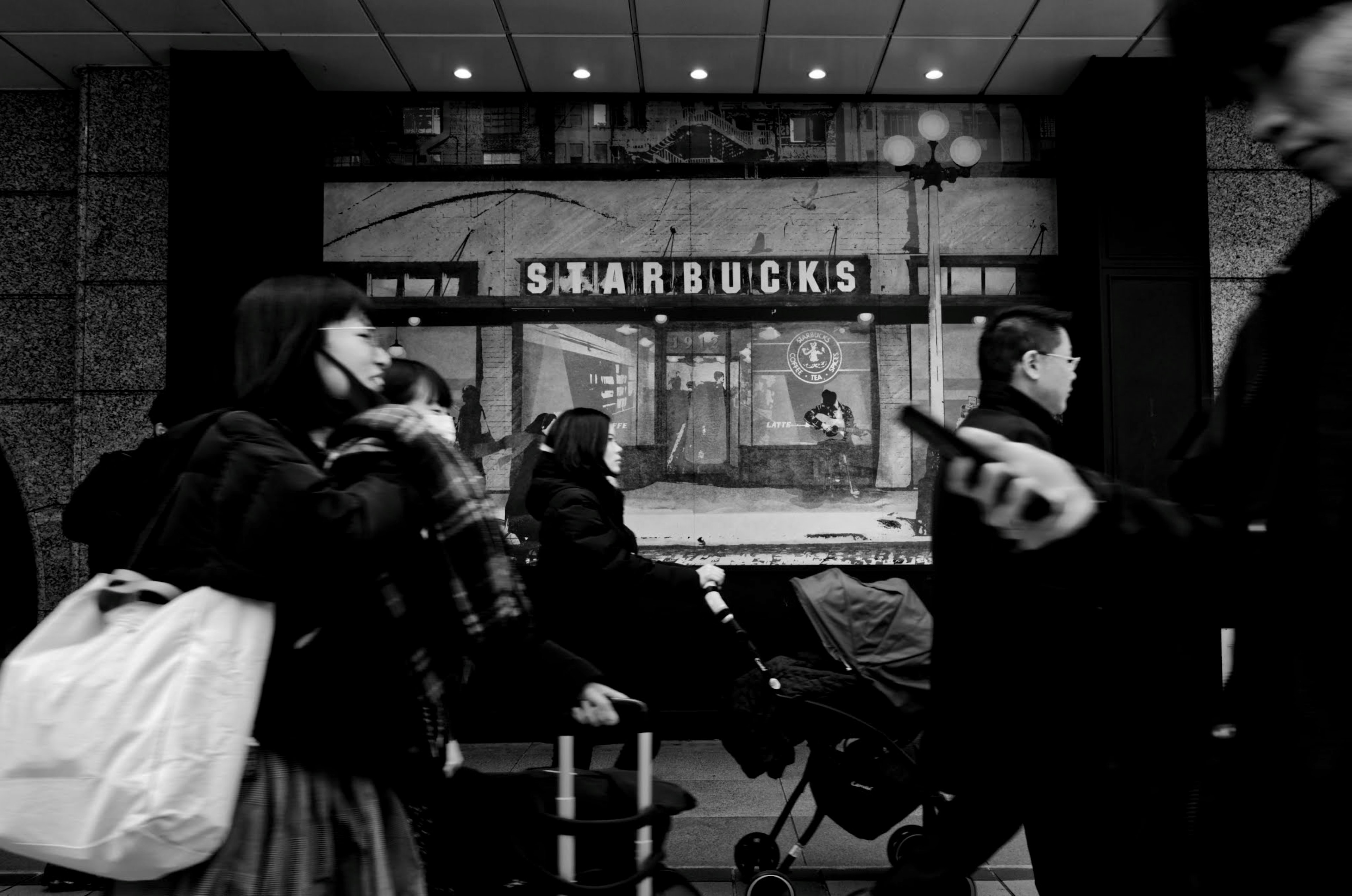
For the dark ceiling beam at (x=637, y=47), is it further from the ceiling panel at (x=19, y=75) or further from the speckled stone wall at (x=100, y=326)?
the ceiling panel at (x=19, y=75)

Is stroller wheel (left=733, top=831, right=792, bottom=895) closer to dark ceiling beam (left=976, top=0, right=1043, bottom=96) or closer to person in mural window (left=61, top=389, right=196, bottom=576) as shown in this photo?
person in mural window (left=61, top=389, right=196, bottom=576)

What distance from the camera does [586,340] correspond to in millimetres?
7312

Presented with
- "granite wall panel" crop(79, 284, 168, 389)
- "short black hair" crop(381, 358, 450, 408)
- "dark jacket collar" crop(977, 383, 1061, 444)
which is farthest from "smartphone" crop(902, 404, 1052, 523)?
"granite wall panel" crop(79, 284, 168, 389)

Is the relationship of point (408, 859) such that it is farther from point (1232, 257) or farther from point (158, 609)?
point (1232, 257)

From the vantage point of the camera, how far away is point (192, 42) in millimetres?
6645

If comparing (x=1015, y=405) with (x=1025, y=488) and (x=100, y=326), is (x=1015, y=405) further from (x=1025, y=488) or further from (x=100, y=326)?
(x=100, y=326)

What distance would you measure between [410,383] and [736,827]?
2.67 meters

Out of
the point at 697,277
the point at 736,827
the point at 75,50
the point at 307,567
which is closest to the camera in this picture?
the point at 307,567

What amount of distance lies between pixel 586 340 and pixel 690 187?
4.25ft

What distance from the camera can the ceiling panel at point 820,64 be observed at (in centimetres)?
672

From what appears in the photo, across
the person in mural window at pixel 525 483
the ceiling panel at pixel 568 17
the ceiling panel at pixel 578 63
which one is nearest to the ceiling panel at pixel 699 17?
the ceiling panel at pixel 568 17

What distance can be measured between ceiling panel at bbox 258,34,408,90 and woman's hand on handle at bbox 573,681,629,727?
551 centimetres

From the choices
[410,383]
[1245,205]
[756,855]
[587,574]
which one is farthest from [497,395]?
[1245,205]

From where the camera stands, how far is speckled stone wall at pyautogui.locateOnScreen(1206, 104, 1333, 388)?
275 inches
